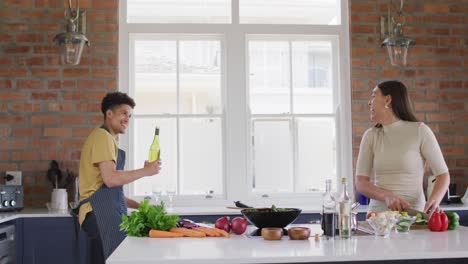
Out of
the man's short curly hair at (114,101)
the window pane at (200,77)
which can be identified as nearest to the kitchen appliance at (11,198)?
the man's short curly hair at (114,101)

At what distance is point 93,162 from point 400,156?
63.8 inches

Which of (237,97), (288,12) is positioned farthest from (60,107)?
(288,12)

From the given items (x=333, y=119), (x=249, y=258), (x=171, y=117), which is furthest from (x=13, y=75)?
(x=249, y=258)

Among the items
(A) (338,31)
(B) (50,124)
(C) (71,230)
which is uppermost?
(A) (338,31)

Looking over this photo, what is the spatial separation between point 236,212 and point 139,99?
52.9 inches

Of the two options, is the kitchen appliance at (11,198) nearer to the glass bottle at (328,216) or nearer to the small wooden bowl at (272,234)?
the small wooden bowl at (272,234)

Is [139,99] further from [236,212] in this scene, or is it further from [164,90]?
[236,212]

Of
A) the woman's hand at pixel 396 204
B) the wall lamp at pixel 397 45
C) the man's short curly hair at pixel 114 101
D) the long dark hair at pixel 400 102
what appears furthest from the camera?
the wall lamp at pixel 397 45

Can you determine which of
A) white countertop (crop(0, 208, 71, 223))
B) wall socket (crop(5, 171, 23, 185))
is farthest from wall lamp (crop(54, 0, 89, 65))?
white countertop (crop(0, 208, 71, 223))

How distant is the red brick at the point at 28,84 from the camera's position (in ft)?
15.5

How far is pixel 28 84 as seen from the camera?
4719mm

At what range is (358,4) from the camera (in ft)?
16.4

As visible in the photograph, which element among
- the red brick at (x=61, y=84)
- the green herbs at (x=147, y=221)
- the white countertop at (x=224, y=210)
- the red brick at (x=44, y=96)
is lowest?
the white countertop at (x=224, y=210)

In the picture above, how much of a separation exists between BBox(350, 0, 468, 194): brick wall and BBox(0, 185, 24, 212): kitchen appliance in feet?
8.66
